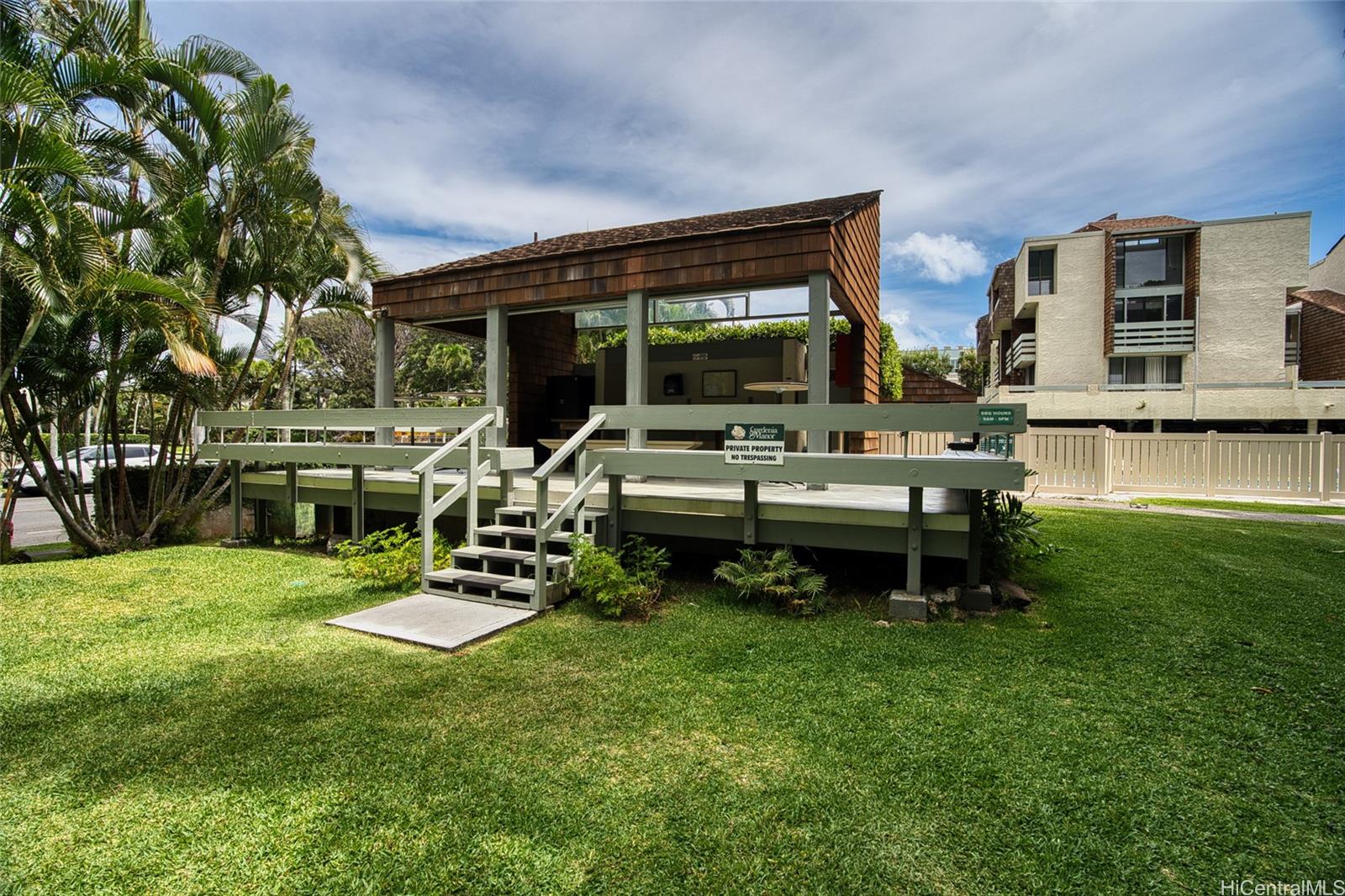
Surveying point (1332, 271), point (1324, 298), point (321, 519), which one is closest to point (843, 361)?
point (321, 519)

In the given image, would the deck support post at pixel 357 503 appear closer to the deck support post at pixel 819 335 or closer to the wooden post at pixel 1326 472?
the deck support post at pixel 819 335

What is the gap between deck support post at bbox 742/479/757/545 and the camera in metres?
5.16

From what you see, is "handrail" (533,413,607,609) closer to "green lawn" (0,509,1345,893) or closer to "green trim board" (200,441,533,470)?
"green lawn" (0,509,1345,893)

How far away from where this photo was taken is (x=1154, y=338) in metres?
23.3

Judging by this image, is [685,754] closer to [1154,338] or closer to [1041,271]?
[1154,338]

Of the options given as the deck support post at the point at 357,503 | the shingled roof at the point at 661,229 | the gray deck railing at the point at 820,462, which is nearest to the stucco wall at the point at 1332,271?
the shingled roof at the point at 661,229

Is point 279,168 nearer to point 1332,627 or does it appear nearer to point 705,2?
point 705,2

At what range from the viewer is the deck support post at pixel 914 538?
4.65 meters

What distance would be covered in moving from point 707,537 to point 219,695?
3.53 metres

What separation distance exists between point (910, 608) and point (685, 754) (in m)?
2.51

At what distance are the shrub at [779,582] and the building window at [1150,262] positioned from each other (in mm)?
25939

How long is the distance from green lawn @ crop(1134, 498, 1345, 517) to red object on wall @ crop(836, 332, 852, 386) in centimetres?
674

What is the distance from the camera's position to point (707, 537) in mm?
5535

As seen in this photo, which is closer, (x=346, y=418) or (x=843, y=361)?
(x=346, y=418)
